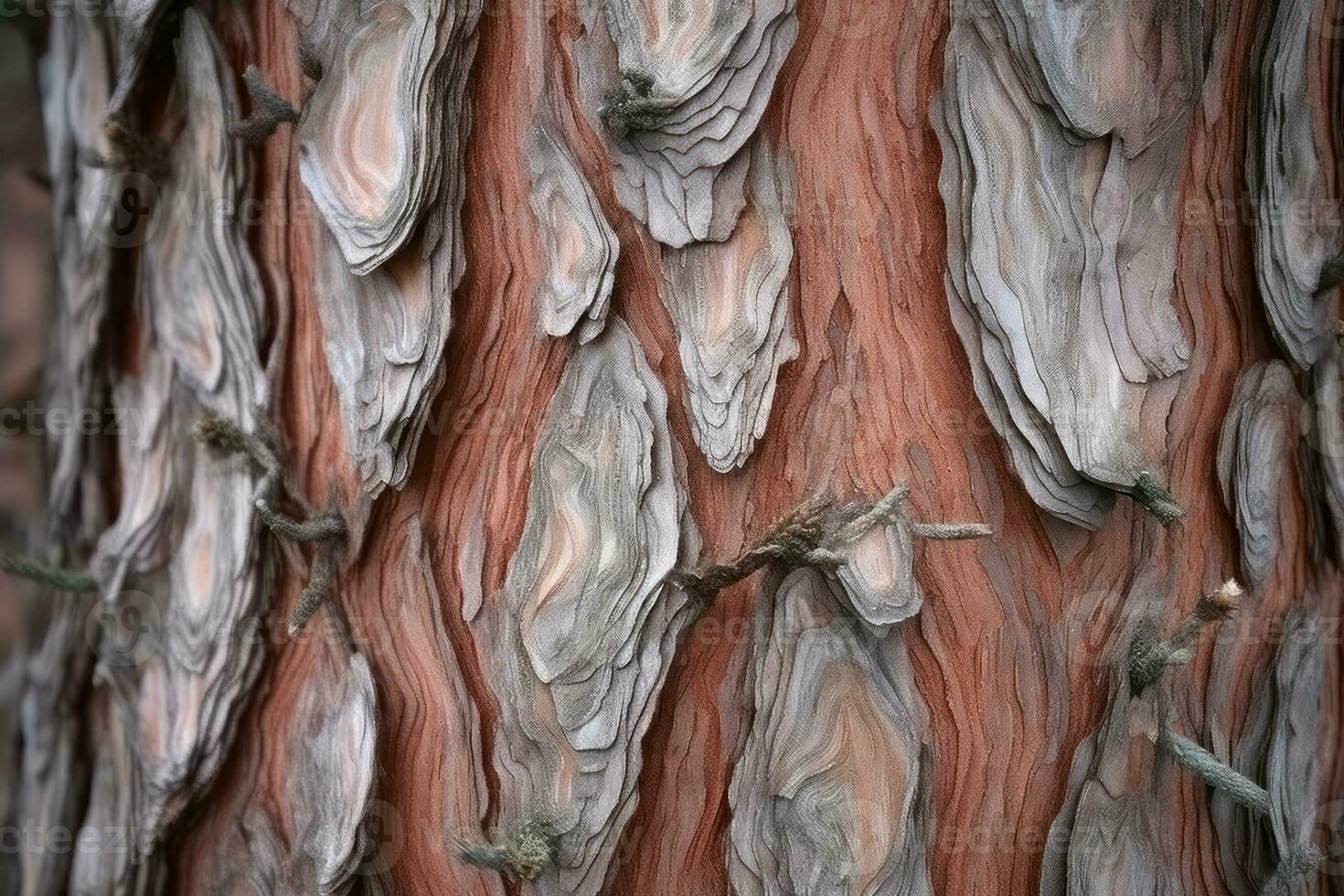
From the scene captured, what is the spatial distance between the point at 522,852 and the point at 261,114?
0.54 m

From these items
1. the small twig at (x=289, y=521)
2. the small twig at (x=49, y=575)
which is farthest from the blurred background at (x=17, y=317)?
the small twig at (x=289, y=521)

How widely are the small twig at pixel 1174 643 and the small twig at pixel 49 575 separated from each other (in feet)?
2.67

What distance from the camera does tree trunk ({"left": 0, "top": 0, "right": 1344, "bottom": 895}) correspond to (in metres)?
0.68

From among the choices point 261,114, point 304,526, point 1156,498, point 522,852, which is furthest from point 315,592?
point 1156,498

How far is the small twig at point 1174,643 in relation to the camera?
2.13ft

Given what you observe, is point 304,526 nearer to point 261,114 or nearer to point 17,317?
point 261,114

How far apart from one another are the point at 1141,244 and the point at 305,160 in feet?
1.85

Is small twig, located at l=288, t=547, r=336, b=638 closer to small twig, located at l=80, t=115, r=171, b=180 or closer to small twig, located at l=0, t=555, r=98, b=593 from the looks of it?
small twig, located at l=0, t=555, r=98, b=593

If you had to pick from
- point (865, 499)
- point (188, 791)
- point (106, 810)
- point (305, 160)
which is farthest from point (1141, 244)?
point (106, 810)

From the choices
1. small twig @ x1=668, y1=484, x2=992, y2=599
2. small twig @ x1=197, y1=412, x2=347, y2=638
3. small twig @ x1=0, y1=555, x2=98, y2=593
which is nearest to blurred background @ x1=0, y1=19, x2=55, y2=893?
small twig @ x1=0, y1=555, x2=98, y2=593

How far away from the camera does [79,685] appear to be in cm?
97

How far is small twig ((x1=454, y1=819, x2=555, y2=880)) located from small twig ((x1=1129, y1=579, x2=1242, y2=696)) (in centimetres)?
39

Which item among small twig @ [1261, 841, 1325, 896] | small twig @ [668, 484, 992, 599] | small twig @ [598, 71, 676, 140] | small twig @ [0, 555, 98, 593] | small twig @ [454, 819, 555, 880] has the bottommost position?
small twig @ [1261, 841, 1325, 896]

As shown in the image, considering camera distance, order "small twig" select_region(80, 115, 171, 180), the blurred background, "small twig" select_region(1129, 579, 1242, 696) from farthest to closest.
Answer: the blurred background < "small twig" select_region(80, 115, 171, 180) < "small twig" select_region(1129, 579, 1242, 696)
